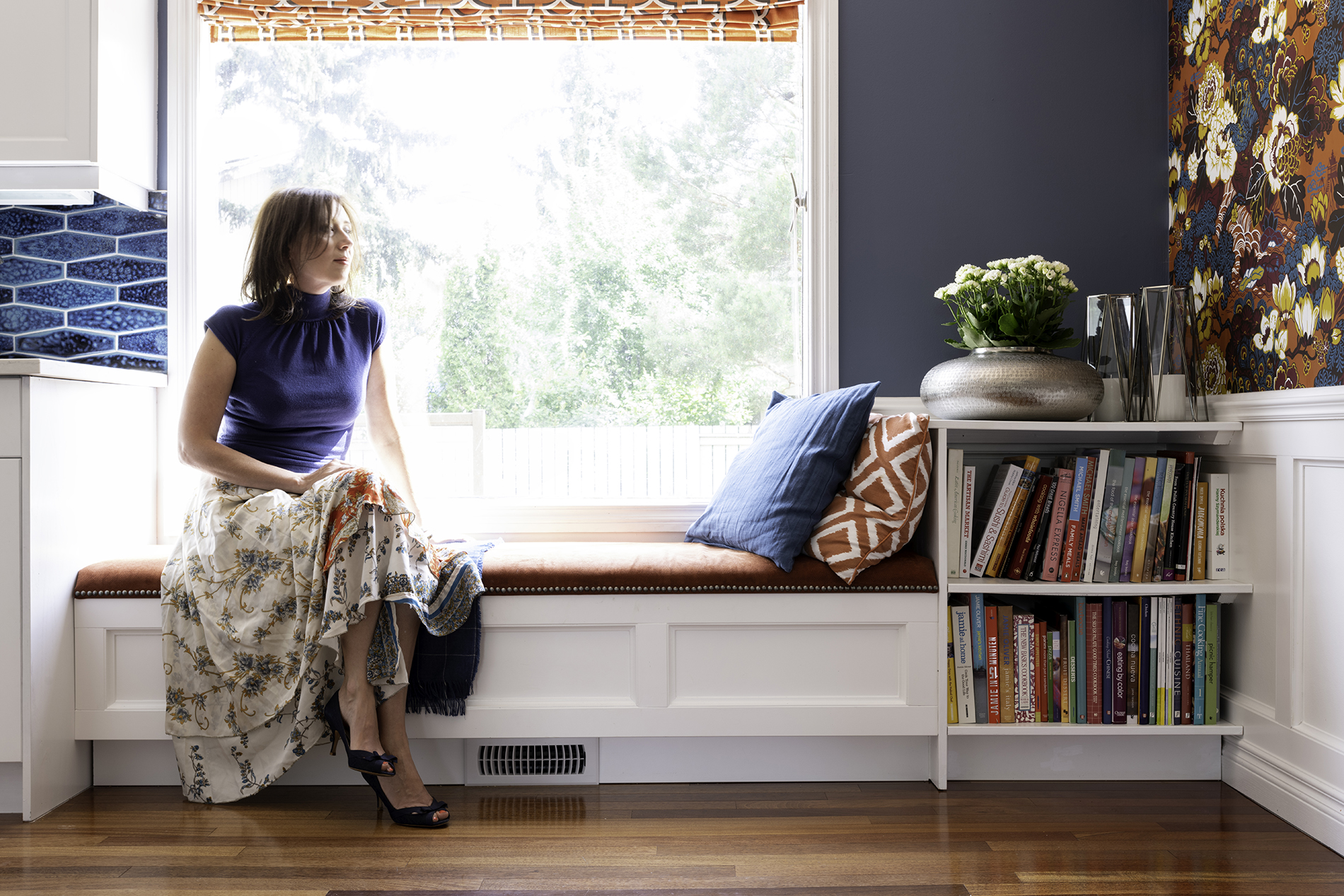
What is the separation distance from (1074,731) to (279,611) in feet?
5.52

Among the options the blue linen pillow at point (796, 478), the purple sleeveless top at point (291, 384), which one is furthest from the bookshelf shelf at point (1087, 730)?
the purple sleeveless top at point (291, 384)

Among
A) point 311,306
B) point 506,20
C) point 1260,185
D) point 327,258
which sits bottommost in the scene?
point 311,306

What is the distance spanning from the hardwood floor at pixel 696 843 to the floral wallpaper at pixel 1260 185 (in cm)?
92

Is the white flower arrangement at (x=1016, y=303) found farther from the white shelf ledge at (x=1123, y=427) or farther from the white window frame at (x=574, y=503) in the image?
the white window frame at (x=574, y=503)

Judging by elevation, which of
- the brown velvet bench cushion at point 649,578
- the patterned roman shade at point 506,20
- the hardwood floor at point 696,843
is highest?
the patterned roman shade at point 506,20

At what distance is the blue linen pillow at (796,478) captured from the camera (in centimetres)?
201

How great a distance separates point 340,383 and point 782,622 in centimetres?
114

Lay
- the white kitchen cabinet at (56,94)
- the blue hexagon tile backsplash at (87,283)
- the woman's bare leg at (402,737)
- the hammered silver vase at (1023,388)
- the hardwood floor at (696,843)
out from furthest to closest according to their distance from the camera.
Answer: the blue hexagon tile backsplash at (87,283), the white kitchen cabinet at (56,94), the hammered silver vase at (1023,388), the woman's bare leg at (402,737), the hardwood floor at (696,843)

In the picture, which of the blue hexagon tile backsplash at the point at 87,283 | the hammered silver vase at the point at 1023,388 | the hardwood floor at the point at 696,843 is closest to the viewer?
the hardwood floor at the point at 696,843

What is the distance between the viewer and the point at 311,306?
2.14 m

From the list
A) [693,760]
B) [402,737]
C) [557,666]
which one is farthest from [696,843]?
[402,737]

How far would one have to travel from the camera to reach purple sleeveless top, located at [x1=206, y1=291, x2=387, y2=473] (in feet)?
6.68

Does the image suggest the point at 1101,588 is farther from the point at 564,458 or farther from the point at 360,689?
the point at 360,689

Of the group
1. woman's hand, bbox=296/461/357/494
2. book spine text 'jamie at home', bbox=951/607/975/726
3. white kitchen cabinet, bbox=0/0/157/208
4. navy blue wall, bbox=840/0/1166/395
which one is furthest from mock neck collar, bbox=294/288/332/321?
book spine text 'jamie at home', bbox=951/607/975/726
